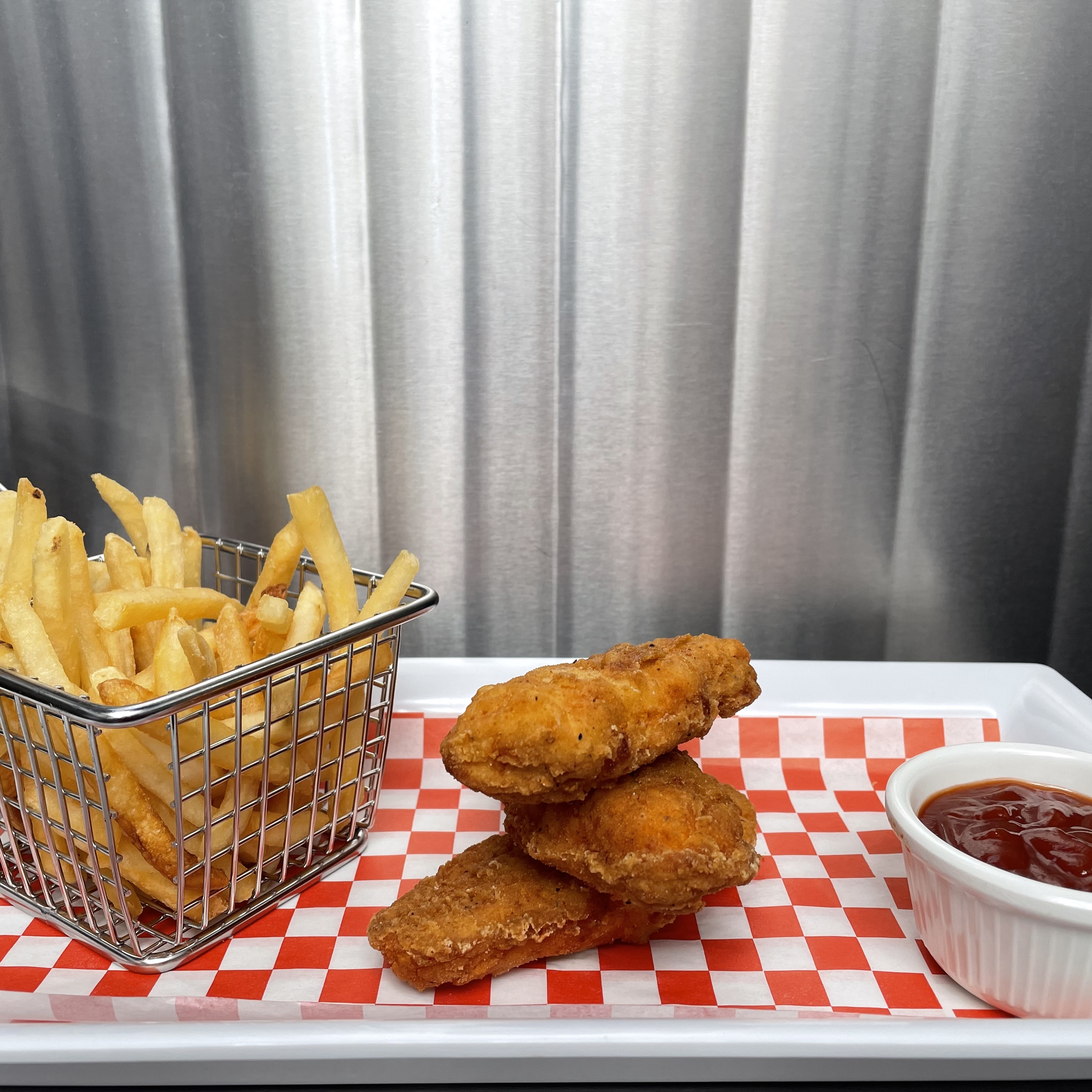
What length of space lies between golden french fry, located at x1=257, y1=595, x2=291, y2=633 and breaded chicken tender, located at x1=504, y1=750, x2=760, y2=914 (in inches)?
15.1

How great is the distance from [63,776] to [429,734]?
2.21ft

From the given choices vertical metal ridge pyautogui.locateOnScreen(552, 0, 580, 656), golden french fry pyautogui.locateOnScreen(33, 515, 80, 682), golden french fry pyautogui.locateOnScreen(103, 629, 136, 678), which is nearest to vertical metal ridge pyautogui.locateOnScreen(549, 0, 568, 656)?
vertical metal ridge pyautogui.locateOnScreen(552, 0, 580, 656)

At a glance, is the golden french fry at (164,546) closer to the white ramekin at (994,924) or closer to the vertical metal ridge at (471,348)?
the vertical metal ridge at (471,348)

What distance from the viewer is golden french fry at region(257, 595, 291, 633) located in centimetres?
123

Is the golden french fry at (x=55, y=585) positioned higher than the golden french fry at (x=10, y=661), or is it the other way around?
the golden french fry at (x=55, y=585)

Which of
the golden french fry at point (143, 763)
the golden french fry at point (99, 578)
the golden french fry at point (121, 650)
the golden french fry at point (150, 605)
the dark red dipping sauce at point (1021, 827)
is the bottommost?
the dark red dipping sauce at point (1021, 827)

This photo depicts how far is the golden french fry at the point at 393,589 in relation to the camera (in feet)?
4.57

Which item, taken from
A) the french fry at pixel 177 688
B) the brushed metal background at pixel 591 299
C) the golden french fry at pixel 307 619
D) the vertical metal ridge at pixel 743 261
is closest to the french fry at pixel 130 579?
the french fry at pixel 177 688

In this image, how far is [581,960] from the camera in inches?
49.4

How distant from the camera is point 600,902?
1.24 metres

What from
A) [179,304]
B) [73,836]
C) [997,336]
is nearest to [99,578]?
[73,836]

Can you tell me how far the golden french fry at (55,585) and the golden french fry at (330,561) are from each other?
0.30 m

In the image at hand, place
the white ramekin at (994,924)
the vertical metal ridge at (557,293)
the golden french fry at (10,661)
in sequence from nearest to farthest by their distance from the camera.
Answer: the white ramekin at (994,924), the golden french fry at (10,661), the vertical metal ridge at (557,293)

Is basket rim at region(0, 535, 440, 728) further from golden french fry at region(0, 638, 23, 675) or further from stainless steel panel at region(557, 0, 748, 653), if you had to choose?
stainless steel panel at region(557, 0, 748, 653)
